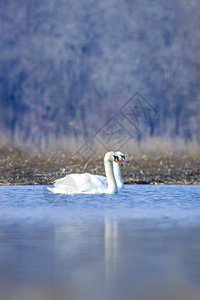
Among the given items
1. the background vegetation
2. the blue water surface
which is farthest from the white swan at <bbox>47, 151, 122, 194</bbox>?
the background vegetation

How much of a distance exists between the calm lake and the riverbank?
548 centimetres

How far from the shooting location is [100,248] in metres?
8.98

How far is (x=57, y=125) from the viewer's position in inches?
1419

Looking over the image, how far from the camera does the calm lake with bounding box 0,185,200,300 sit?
6.76 meters

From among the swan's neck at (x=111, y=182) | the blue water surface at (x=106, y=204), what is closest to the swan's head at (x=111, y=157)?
the swan's neck at (x=111, y=182)

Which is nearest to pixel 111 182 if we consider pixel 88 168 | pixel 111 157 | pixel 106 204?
pixel 111 157

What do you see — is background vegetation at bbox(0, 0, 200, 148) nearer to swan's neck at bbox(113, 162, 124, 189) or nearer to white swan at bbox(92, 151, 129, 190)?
white swan at bbox(92, 151, 129, 190)

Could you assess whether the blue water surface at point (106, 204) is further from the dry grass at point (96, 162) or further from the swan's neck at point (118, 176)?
the dry grass at point (96, 162)

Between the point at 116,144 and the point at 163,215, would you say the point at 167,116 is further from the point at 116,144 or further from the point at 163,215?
the point at 163,215

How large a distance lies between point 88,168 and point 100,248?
47.8 ft

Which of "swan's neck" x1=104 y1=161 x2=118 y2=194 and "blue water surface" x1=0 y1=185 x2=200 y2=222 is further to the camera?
"swan's neck" x1=104 y1=161 x2=118 y2=194

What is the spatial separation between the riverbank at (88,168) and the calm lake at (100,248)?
18.0 ft

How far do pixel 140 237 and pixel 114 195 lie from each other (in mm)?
6240

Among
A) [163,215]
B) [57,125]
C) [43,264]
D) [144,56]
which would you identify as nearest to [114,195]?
[163,215]
